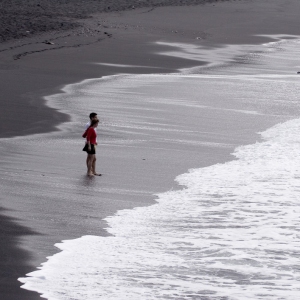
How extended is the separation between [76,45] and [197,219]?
18.3 m

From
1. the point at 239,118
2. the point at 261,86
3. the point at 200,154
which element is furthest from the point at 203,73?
the point at 200,154

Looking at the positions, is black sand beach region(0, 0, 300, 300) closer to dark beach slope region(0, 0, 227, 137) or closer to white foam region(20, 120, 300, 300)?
dark beach slope region(0, 0, 227, 137)

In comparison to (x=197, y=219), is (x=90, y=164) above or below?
above

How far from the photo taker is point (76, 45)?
27.2m

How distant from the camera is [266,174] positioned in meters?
12.2

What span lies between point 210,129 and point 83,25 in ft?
54.7

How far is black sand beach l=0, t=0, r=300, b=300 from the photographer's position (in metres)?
8.65

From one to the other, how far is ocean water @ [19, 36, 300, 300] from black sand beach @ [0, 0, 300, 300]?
0.31 metres

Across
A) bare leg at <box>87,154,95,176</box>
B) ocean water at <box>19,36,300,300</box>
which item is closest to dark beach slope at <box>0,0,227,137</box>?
ocean water at <box>19,36,300,300</box>

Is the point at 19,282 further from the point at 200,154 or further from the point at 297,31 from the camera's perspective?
the point at 297,31

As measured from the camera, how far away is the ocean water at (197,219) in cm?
731

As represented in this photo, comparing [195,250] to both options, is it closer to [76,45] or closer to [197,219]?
[197,219]

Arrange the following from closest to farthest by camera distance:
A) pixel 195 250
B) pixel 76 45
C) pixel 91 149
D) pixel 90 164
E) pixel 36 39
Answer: pixel 195 250, pixel 90 164, pixel 91 149, pixel 76 45, pixel 36 39

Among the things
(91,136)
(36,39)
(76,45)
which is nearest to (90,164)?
(91,136)
